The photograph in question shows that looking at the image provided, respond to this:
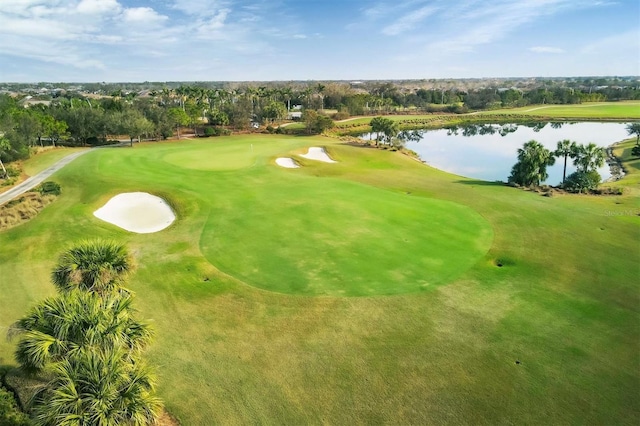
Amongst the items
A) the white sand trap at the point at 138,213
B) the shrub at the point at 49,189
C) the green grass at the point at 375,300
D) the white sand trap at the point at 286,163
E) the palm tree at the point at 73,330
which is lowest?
the green grass at the point at 375,300

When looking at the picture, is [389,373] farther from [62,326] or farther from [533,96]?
[533,96]

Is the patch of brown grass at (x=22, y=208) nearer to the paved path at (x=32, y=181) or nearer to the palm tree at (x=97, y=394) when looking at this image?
the paved path at (x=32, y=181)

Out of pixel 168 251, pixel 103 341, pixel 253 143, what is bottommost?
pixel 168 251

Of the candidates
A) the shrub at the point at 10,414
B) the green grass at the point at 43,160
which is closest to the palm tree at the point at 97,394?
the shrub at the point at 10,414

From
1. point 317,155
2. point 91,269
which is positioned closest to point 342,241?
point 91,269

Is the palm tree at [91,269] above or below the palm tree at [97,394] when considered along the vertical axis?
above

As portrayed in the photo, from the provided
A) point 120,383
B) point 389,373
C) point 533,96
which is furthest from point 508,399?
point 533,96

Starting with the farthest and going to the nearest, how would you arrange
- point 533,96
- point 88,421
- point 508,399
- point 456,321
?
point 533,96, point 456,321, point 508,399, point 88,421
